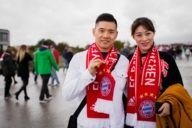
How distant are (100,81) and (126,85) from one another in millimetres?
298

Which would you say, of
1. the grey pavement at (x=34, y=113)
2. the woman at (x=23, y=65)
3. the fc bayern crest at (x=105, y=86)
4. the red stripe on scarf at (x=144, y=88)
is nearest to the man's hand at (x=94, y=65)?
the fc bayern crest at (x=105, y=86)

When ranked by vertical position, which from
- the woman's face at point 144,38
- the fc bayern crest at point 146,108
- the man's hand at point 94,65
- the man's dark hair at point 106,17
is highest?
the man's dark hair at point 106,17

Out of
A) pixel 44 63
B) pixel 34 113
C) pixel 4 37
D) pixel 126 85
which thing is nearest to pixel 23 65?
pixel 44 63

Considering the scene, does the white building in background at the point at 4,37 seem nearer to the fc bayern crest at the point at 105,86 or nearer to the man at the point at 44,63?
the man at the point at 44,63

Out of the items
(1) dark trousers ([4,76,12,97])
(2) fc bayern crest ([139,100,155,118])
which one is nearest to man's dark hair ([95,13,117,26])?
(2) fc bayern crest ([139,100,155,118])

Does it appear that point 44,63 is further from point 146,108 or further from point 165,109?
point 165,109

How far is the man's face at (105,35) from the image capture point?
322cm

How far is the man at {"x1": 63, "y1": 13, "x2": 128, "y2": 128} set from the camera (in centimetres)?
309

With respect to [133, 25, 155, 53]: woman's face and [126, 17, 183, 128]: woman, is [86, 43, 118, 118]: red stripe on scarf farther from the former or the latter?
[133, 25, 155, 53]: woman's face

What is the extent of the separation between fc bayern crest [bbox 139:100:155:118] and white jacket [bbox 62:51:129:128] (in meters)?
0.16

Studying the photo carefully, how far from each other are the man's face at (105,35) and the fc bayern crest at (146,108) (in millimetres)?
554

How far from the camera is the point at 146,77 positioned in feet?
10.7

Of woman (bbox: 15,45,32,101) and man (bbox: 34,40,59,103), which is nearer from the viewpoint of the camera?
man (bbox: 34,40,59,103)

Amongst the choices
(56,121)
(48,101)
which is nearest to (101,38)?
(56,121)
